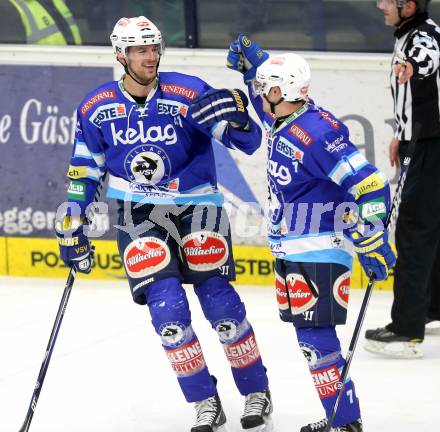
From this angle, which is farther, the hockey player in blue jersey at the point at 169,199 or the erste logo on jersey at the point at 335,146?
the hockey player in blue jersey at the point at 169,199

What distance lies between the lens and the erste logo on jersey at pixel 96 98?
15.4ft

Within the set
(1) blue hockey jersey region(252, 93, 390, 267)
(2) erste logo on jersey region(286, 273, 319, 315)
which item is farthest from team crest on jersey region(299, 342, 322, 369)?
(1) blue hockey jersey region(252, 93, 390, 267)

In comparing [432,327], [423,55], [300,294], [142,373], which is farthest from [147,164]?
[432,327]

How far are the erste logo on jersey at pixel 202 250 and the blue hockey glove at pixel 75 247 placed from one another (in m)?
0.42

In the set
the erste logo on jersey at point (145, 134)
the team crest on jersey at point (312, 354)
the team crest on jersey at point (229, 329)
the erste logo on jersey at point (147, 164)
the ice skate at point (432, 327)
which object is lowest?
the ice skate at point (432, 327)

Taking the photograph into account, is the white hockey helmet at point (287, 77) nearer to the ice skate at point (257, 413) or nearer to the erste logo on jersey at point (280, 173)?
the erste logo on jersey at point (280, 173)

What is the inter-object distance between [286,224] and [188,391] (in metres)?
0.73

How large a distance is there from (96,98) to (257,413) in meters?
1.34

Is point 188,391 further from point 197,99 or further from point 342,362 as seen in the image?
point 197,99

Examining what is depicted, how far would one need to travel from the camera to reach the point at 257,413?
4.70 metres

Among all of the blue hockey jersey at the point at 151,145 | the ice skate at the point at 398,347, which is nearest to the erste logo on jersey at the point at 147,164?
the blue hockey jersey at the point at 151,145

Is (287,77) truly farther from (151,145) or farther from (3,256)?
(3,256)

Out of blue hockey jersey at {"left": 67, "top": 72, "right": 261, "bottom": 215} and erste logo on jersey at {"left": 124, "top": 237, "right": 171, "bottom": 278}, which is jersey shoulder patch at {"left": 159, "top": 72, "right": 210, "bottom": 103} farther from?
erste logo on jersey at {"left": 124, "top": 237, "right": 171, "bottom": 278}

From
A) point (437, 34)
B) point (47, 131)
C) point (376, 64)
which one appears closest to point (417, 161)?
point (437, 34)
